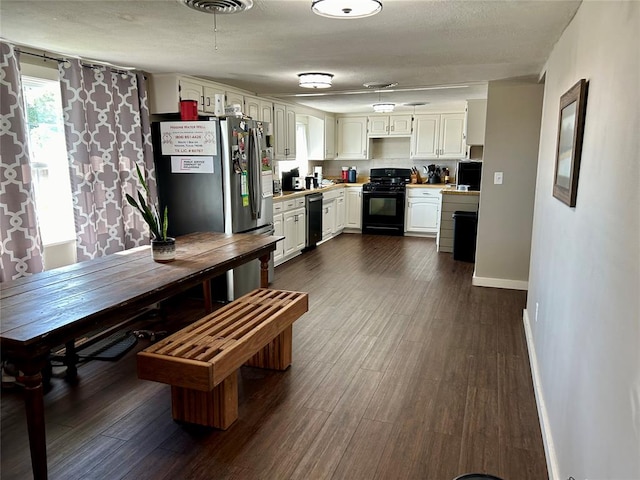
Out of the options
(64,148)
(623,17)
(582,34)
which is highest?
(582,34)

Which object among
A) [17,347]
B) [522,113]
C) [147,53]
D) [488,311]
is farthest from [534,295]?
[147,53]

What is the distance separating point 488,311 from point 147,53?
3.52 m

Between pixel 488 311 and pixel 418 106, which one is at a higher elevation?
pixel 418 106

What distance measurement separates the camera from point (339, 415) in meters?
2.42

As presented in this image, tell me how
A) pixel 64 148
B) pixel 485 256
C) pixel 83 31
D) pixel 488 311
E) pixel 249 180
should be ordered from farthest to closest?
pixel 485 256, pixel 249 180, pixel 488 311, pixel 64 148, pixel 83 31

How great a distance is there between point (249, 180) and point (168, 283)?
2304mm

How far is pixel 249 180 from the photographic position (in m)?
4.39

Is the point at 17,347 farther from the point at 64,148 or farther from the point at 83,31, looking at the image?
the point at 64,148

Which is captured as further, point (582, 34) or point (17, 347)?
point (582, 34)

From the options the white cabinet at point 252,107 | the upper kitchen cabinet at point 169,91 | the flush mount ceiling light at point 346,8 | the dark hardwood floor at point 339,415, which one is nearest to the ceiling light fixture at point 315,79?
the upper kitchen cabinet at point 169,91

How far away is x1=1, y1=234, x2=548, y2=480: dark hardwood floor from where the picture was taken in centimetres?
203

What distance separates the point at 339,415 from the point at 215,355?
0.77 metres

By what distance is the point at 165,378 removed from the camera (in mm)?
2117

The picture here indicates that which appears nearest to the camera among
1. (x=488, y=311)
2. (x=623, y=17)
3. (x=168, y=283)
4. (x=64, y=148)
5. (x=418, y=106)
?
(x=623, y=17)
